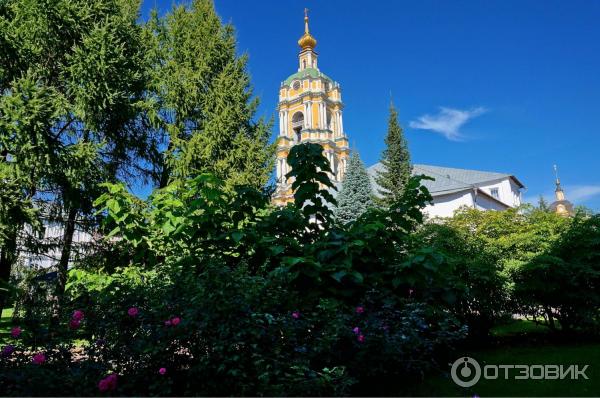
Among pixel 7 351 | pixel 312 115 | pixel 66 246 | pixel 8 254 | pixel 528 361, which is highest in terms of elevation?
pixel 312 115

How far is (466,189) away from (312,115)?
75.0ft

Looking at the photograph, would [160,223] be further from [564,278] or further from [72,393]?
[564,278]

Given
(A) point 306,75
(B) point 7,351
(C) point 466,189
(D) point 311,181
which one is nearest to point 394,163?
(C) point 466,189

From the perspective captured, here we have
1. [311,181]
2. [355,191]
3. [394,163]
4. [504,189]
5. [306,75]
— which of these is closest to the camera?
[311,181]

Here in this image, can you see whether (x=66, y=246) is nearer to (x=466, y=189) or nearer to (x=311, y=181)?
(x=311, y=181)

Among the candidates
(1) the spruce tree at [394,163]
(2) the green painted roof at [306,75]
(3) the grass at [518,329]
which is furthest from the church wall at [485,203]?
(2) the green painted roof at [306,75]

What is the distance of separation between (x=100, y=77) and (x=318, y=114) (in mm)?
41199

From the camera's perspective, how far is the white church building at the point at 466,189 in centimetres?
3350

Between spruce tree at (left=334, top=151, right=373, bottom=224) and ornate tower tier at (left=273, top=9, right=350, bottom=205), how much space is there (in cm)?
1855

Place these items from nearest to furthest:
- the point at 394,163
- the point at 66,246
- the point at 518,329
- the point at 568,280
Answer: the point at 568,280 < the point at 518,329 < the point at 66,246 < the point at 394,163

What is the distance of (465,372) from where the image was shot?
4391mm

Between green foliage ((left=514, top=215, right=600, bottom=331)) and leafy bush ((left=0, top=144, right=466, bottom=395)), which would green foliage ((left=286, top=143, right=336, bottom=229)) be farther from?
green foliage ((left=514, top=215, right=600, bottom=331))

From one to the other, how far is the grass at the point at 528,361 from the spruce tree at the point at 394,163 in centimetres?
2095

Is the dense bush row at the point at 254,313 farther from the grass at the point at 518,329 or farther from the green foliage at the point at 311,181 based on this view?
the grass at the point at 518,329
